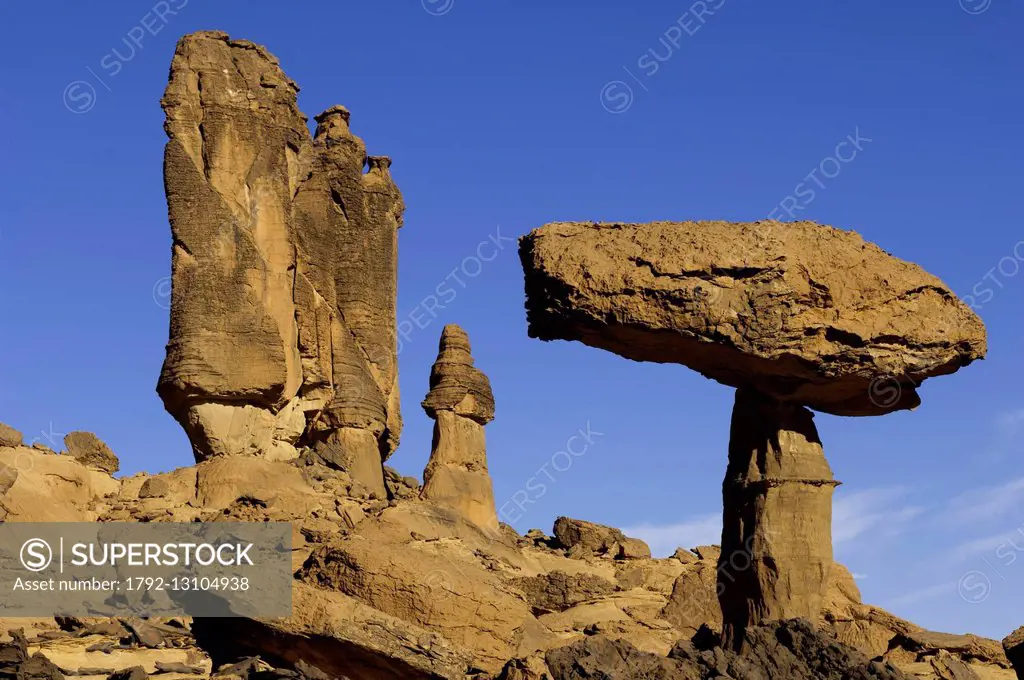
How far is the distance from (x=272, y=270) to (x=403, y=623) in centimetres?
2157

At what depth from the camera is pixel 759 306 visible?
44.6 ft

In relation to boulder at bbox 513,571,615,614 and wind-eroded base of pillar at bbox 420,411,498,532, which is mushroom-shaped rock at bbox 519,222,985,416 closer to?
boulder at bbox 513,571,615,614

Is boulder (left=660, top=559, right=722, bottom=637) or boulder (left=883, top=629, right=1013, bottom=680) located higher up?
boulder (left=660, top=559, right=722, bottom=637)

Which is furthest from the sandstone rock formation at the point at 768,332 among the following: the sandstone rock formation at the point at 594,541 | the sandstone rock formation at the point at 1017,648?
the sandstone rock formation at the point at 594,541

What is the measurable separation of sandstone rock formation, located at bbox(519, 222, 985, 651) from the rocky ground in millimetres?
513

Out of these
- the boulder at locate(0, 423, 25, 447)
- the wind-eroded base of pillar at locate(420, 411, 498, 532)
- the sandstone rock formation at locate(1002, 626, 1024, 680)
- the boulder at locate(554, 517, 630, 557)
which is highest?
the wind-eroded base of pillar at locate(420, 411, 498, 532)

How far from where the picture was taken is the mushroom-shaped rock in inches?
534

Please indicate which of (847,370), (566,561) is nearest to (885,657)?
(847,370)

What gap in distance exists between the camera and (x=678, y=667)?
13.1 metres

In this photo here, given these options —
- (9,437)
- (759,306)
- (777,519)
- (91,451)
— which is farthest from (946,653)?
(91,451)

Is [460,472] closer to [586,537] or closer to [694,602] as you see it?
[586,537]

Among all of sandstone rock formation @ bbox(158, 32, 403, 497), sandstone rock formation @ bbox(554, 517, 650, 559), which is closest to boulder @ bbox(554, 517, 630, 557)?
sandstone rock formation @ bbox(554, 517, 650, 559)

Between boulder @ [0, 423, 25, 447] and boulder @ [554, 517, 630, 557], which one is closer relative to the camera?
boulder @ [0, 423, 25, 447]

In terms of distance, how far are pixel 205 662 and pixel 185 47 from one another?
21.0 metres
